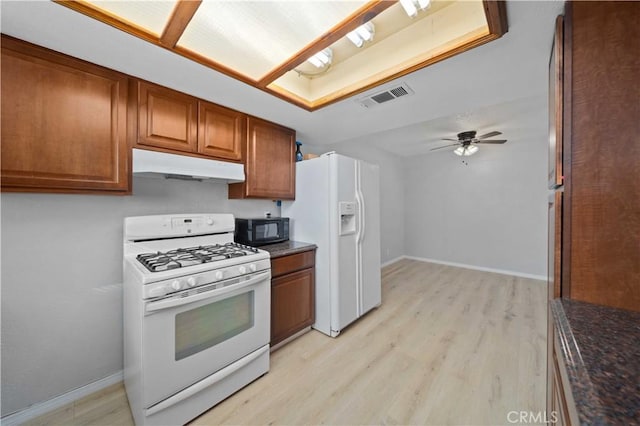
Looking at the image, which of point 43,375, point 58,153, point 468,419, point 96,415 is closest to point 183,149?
point 58,153

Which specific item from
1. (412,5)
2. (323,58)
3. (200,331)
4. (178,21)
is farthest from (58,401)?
(412,5)

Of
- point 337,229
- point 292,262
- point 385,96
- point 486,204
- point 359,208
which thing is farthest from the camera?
point 486,204

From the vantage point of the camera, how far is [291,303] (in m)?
2.18

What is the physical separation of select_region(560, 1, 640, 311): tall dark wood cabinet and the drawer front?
1760mm

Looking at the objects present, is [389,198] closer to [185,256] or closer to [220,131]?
[220,131]

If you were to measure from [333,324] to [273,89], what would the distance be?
2186 millimetres

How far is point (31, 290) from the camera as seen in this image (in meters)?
1.44

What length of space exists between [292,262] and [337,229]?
0.54m

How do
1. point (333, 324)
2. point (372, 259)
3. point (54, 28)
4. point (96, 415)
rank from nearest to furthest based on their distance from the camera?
1. point (54, 28)
2. point (96, 415)
3. point (333, 324)
4. point (372, 259)

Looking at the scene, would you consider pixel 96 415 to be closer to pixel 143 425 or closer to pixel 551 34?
pixel 143 425

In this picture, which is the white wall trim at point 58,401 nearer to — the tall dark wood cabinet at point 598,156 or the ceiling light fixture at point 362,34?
the tall dark wood cabinet at point 598,156

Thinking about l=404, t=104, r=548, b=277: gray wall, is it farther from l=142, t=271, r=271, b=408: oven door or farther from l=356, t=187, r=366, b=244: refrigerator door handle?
l=142, t=271, r=271, b=408: oven door

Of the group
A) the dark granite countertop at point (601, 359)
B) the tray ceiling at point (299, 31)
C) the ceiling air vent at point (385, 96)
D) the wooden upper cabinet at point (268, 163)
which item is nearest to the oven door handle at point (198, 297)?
the wooden upper cabinet at point (268, 163)

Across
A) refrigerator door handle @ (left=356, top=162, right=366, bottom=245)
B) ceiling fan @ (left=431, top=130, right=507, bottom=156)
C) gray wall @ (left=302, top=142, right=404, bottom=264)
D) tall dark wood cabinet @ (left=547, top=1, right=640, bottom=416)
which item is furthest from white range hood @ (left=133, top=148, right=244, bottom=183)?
ceiling fan @ (left=431, top=130, right=507, bottom=156)
